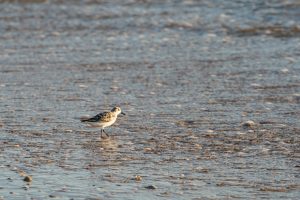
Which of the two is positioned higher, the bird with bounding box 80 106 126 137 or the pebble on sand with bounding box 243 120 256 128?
the bird with bounding box 80 106 126 137

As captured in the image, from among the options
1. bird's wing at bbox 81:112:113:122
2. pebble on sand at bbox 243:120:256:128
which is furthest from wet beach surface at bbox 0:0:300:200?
bird's wing at bbox 81:112:113:122

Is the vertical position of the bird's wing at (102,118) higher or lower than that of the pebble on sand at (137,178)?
higher

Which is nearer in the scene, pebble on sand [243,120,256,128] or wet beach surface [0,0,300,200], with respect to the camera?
wet beach surface [0,0,300,200]

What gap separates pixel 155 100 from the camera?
10281 mm

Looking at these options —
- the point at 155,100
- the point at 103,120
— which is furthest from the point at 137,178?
the point at 155,100

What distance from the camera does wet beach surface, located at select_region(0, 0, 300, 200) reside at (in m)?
7.00

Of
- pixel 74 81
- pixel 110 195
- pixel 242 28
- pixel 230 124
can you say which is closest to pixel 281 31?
pixel 242 28

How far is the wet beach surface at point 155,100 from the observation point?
7000 mm

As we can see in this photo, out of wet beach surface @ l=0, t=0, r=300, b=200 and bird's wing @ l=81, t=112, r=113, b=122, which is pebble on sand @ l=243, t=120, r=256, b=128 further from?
bird's wing @ l=81, t=112, r=113, b=122

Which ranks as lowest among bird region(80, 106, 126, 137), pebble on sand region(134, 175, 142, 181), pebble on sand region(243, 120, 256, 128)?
pebble on sand region(243, 120, 256, 128)

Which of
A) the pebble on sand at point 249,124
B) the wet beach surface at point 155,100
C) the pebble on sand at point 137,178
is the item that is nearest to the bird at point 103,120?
the wet beach surface at point 155,100

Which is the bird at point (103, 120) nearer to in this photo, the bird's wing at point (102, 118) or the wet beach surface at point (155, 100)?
the bird's wing at point (102, 118)

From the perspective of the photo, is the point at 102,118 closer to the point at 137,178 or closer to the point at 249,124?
the point at 249,124

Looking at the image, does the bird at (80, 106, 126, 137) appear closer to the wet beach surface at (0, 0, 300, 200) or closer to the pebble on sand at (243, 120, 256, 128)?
the wet beach surface at (0, 0, 300, 200)
